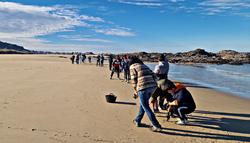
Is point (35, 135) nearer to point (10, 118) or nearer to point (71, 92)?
point (10, 118)

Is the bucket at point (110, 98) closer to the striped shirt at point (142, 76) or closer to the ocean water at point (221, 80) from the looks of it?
the striped shirt at point (142, 76)

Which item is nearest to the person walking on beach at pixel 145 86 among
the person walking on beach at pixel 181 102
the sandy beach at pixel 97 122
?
the sandy beach at pixel 97 122

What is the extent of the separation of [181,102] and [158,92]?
0.93 m

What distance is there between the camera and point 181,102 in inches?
356

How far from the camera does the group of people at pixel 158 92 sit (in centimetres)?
844

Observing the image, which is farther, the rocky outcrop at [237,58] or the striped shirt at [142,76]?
the rocky outcrop at [237,58]

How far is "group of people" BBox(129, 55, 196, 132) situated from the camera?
8438mm

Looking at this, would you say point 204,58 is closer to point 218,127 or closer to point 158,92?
point 158,92

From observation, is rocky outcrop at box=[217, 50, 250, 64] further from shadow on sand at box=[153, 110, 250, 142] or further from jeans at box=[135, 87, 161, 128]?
jeans at box=[135, 87, 161, 128]

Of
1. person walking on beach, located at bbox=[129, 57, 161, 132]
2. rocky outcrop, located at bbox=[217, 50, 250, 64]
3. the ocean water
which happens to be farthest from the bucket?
rocky outcrop, located at bbox=[217, 50, 250, 64]

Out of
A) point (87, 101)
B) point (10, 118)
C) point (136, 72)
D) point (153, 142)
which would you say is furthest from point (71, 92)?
point (153, 142)

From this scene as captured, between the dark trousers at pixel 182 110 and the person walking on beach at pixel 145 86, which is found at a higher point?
the person walking on beach at pixel 145 86

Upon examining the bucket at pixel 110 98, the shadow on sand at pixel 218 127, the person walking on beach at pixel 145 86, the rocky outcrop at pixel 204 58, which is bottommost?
the rocky outcrop at pixel 204 58

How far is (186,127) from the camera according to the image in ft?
29.6
